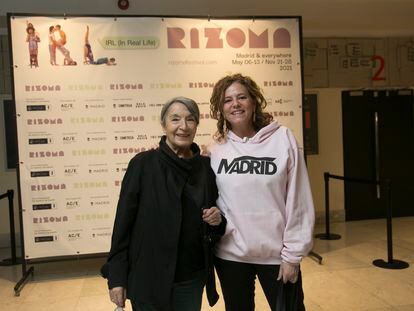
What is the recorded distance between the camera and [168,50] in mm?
3598

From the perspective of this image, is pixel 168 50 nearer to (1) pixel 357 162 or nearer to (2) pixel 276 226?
(2) pixel 276 226

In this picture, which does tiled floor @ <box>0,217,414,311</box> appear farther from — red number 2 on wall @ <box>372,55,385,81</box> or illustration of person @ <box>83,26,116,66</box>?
red number 2 on wall @ <box>372,55,385,81</box>

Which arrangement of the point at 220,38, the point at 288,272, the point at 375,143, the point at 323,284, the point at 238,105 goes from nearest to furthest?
the point at 288,272 < the point at 238,105 < the point at 323,284 < the point at 220,38 < the point at 375,143

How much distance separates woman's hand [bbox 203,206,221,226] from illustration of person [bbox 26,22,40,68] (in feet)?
8.32

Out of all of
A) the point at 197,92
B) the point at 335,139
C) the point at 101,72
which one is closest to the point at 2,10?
the point at 101,72

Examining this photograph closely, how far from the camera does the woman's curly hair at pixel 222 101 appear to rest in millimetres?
1774

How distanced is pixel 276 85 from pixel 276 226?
2364mm

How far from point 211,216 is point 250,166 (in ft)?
0.89

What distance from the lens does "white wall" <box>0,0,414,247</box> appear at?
422cm

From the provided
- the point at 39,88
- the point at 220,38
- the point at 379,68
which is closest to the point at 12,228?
the point at 39,88

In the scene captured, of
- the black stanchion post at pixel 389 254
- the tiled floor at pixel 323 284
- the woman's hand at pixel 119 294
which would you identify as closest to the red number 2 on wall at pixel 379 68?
the tiled floor at pixel 323 284

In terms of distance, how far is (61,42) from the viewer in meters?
3.43

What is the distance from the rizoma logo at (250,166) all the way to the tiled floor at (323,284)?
1.64m

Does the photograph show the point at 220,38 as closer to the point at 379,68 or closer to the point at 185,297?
the point at 185,297
